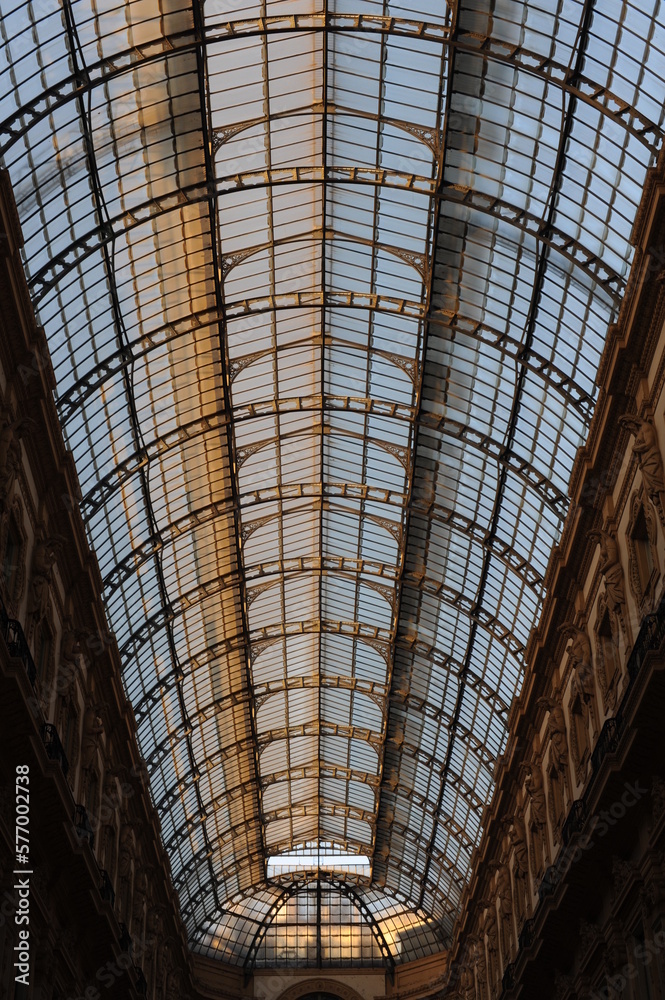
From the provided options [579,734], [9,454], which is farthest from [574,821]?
[9,454]

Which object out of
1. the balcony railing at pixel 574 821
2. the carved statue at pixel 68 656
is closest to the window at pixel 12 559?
the carved statue at pixel 68 656

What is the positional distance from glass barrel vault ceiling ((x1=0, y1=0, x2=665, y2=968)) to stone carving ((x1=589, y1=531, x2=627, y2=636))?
196 inches

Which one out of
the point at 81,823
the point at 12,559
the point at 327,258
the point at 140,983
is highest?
the point at 327,258

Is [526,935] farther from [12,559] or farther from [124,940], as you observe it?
[12,559]

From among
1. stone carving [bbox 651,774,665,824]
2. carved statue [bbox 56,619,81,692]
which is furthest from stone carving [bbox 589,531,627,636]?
carved statue [bbox 56,619,81,692]

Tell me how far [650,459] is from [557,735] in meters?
13.2

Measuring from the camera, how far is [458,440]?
135ft

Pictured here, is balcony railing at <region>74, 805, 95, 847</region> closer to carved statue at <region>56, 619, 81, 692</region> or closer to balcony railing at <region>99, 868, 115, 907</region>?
balcony railing at <region>99, 868, 115, 907</region>

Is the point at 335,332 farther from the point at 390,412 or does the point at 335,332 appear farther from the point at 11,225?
the point at 11,225

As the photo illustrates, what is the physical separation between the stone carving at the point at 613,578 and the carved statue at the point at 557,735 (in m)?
7.55

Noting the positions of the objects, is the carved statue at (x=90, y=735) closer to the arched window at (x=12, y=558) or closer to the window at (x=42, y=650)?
the window at (x=42, y=650)

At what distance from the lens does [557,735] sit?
36.7 m

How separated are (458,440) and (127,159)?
15440mm

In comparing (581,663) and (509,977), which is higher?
(581,663)
